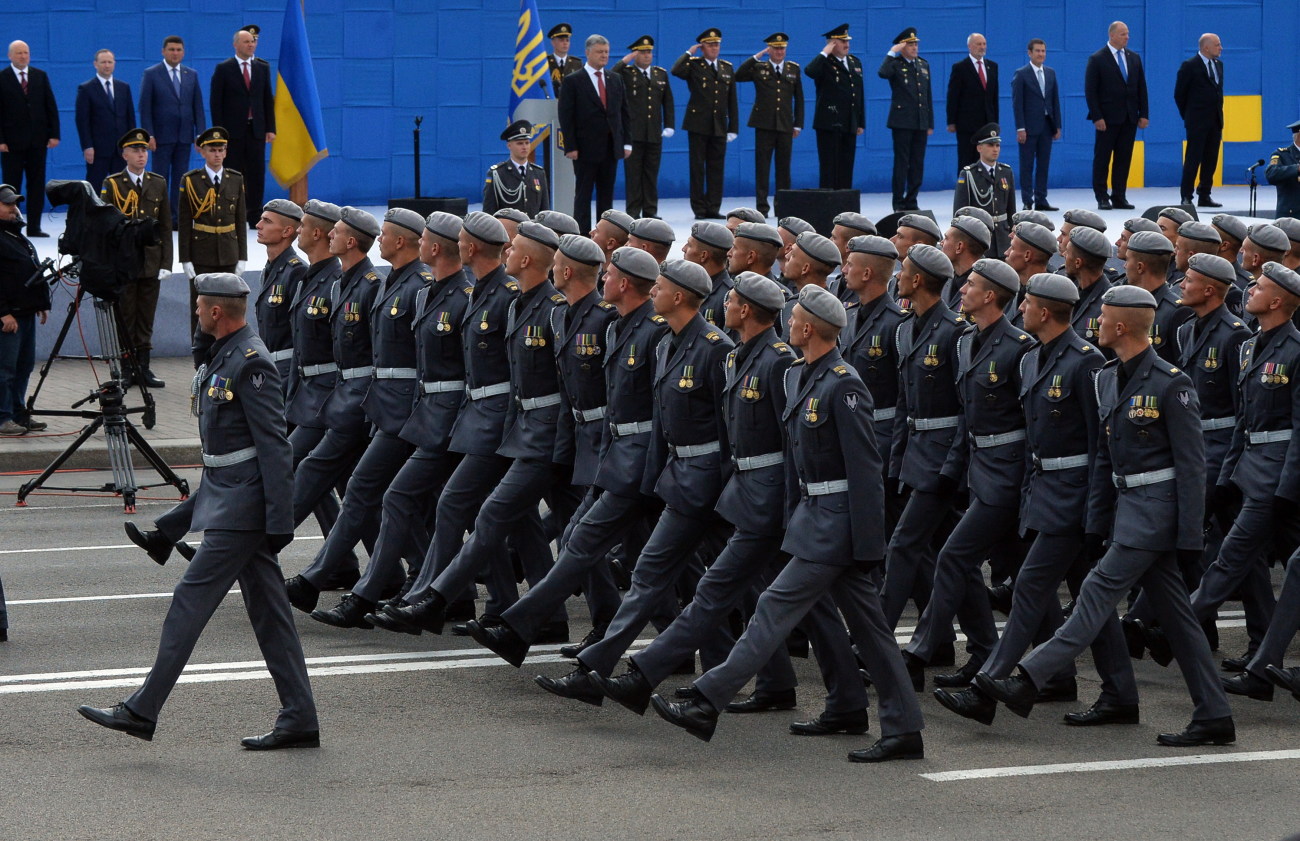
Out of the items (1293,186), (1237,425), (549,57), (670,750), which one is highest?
(549,57)

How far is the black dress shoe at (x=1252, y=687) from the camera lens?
9.20m

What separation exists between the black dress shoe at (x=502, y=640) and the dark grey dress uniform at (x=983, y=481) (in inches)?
71.0

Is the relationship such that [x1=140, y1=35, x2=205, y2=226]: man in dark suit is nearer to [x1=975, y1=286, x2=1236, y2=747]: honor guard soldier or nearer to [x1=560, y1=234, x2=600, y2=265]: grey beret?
[x1=560, y1=234, x2=600, y2=265]: grey beret

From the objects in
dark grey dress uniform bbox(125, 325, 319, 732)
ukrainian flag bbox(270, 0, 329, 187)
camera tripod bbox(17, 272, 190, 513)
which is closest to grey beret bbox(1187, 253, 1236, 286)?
dark grey dress uniform bbox(125, 325, 319, 732)

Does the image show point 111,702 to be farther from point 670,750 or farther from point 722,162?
point 722,162

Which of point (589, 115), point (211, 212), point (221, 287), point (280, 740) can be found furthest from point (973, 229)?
point (589, 115)

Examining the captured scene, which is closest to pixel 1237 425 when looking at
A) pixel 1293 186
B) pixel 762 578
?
pixel 762 578

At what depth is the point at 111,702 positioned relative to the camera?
902cm

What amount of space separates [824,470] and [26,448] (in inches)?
390

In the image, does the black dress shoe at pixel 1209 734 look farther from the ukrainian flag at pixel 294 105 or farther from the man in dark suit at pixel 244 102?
the man in dark suit at pixel 244 102

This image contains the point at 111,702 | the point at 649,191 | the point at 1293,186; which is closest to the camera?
the point at 111,702

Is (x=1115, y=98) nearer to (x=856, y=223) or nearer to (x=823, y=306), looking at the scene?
(x=856, y=223)

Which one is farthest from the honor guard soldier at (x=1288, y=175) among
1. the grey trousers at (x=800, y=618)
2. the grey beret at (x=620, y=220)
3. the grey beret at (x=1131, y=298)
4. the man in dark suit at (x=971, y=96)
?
the grey trousers at (x=800, y=618)

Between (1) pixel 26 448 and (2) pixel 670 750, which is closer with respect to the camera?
(2) pixel 670 750
